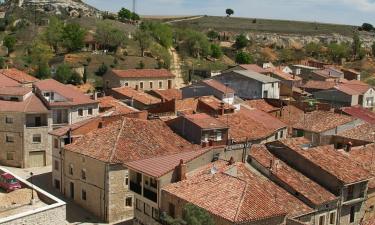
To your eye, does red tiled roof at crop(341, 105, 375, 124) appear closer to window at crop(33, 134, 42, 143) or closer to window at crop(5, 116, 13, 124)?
window at crop(33, 134, 42, 143)

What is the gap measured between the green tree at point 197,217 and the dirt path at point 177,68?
227 ft

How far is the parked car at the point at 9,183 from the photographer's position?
35.4 metres

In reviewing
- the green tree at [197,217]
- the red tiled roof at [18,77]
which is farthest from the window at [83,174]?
the red tiled roof at [18,77]

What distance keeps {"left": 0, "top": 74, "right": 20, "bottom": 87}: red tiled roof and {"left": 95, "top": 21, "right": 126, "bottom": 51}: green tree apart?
4659 cm

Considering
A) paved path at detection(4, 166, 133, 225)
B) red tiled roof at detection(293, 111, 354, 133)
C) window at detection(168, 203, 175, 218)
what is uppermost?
red tiled roof at detection(293, 111, 354, 133)

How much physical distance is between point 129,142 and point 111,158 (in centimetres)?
258

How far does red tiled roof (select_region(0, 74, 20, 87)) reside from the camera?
58.1 meters

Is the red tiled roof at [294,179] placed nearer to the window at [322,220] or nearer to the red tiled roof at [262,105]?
the window at [322,220]

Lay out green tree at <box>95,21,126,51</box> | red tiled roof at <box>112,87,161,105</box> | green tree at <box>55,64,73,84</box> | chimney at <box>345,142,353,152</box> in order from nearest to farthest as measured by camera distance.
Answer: chimney at <box>345,142,353,152</box>
red tiled roof at <box>112,87,161,105</box>
green tree at <box>55,64,73,84</box>
green tree at <box>95,21,126,51</box>

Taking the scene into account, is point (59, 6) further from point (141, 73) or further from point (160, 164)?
point (160, 164)

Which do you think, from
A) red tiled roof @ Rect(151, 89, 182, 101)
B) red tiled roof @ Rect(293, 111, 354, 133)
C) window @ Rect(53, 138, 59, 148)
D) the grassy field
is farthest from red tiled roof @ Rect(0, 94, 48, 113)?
the grassy field

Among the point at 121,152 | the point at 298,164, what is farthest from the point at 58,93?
the point at 298,164

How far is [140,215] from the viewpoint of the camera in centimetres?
3400

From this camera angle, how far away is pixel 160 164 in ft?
110
